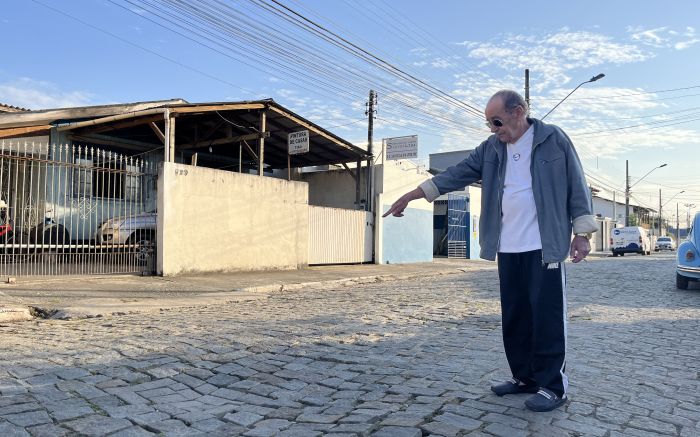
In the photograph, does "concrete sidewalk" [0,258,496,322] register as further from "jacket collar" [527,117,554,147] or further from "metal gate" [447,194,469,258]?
"metal gate" [447,194,469,258]

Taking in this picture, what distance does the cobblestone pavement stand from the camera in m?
2.79

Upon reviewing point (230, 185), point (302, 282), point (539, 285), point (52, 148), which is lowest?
point (302, 282)

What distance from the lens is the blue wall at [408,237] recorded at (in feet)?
62.6

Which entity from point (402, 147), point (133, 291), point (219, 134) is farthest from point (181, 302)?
point (402, 147)

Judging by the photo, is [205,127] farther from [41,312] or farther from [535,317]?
[535,317]

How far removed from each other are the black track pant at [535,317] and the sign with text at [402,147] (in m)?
16.7

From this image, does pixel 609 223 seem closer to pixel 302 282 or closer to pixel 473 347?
pixel 302 282

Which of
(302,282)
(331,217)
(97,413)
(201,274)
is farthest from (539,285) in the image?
(331,217)

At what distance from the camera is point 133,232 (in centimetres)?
1119

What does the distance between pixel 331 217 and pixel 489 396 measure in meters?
13.4

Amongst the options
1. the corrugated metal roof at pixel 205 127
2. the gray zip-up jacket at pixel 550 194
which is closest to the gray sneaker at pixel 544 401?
the gray zip-up jacket at pixel 550 194

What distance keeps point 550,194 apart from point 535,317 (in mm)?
736

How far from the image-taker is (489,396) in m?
3.24

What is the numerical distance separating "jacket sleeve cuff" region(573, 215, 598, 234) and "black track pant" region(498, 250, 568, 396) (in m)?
0.23
